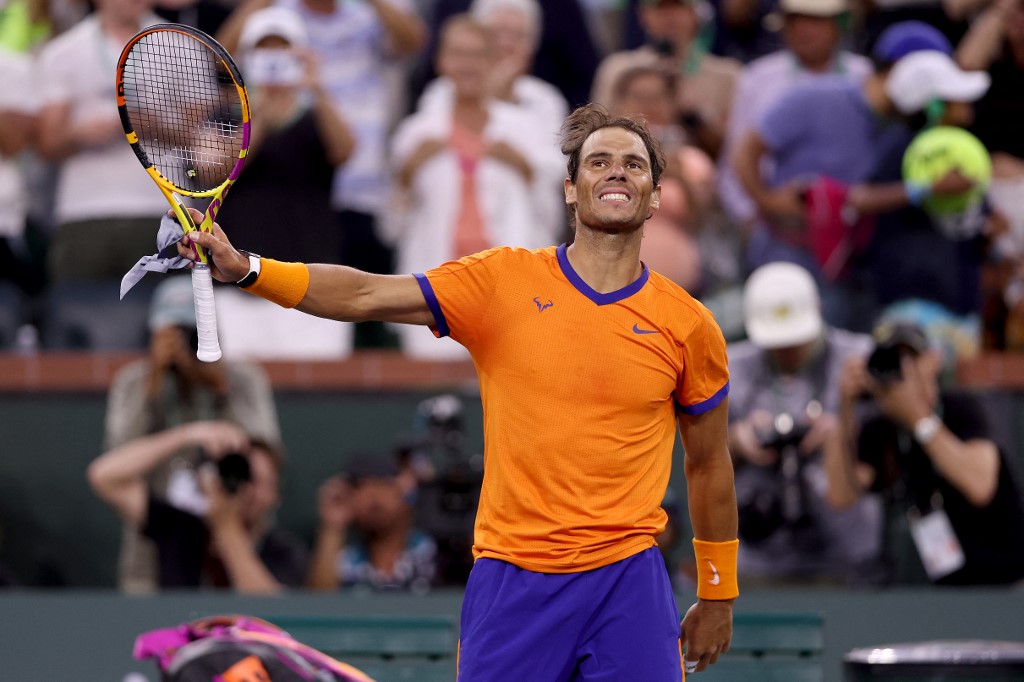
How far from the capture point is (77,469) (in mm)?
7750

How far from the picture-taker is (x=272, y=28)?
794 centimetres

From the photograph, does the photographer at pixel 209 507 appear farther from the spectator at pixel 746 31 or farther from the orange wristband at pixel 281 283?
the spectator at pixel 746 31

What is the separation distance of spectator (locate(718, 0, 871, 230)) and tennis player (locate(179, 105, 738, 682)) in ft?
14.1

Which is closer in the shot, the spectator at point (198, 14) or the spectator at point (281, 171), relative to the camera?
the spectator at point (281, 171)

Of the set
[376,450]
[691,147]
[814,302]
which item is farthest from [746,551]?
[691,147]

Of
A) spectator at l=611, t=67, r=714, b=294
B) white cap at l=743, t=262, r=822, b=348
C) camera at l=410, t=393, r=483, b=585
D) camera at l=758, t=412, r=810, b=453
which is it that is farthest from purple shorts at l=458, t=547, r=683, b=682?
spectator at l=611, t=67, r=714, b=294

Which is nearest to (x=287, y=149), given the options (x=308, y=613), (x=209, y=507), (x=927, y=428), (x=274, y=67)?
(x=274, y=67)

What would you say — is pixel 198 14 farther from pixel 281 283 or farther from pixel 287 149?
pixel 281 283

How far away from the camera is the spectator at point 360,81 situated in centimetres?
850

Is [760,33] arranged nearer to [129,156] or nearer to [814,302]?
[814,302]

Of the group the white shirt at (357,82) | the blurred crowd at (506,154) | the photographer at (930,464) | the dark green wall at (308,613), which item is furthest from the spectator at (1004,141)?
the white shirt at (357,82)

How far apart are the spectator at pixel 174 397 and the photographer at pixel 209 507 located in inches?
2.3

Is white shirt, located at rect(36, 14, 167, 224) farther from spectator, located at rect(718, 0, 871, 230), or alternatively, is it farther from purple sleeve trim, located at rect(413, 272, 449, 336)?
purple sleeve trim, located at rect(413, 272, 449, 336)

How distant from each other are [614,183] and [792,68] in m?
4.65
